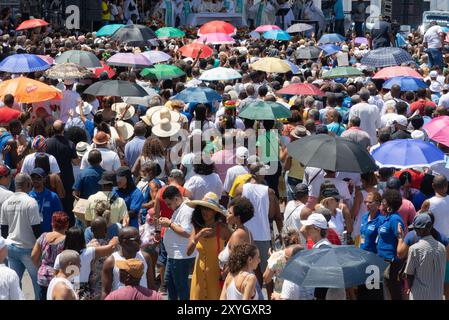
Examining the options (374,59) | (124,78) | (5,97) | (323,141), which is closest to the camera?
(323,141)

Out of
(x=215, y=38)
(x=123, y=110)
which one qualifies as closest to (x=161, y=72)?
(x=123, y=110)

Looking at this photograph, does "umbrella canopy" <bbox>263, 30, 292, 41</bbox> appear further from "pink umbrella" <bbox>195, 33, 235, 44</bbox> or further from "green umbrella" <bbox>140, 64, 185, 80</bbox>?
"green umbrella" <bbox>140, 64, 185, 80</bbox>

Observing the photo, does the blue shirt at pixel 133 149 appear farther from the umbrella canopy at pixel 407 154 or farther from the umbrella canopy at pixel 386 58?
the umbrella canopy at pixel 386 58

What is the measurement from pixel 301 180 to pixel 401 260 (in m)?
3.09

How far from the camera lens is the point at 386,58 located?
18297 millimetres

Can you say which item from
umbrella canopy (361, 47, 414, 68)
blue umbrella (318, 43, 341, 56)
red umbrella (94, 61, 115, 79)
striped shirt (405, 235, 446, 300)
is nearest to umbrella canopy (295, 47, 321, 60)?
blue umbrella (318, 43, 341, 56)

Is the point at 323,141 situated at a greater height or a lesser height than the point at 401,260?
greater

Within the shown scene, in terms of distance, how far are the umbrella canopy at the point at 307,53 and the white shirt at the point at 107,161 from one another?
35.1ft

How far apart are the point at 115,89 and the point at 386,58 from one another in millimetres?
6357

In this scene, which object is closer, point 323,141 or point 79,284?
point 79,284

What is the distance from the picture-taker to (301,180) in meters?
11.9

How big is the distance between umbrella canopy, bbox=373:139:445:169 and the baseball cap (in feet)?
12.5
